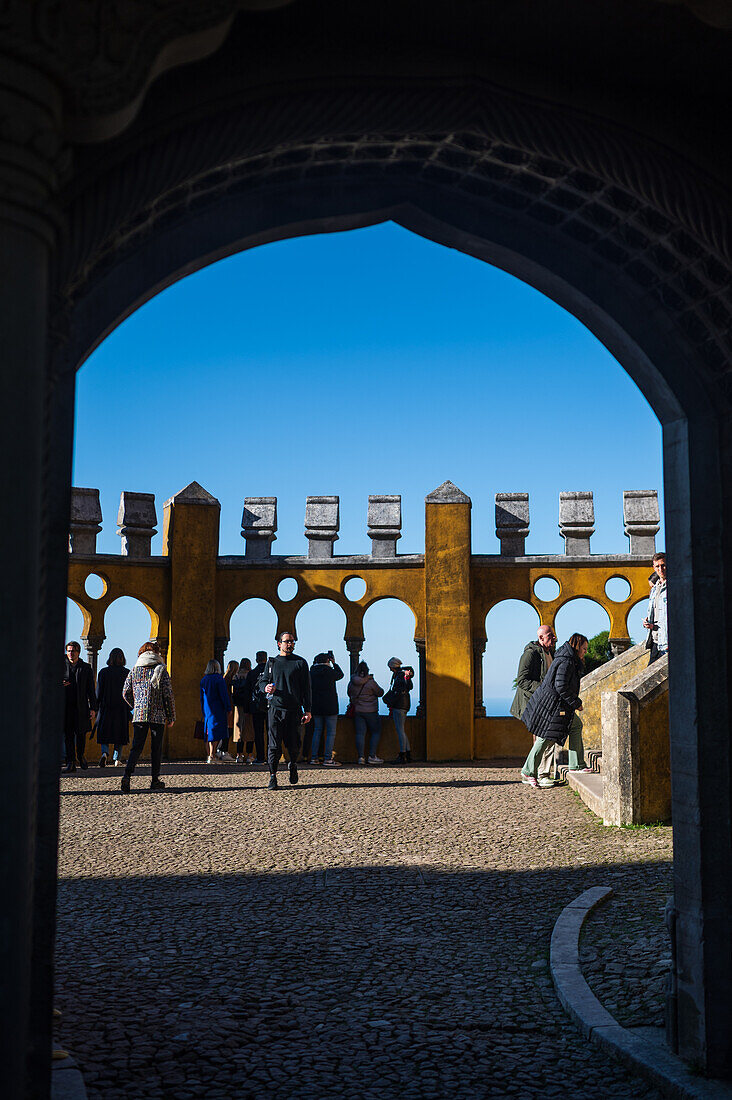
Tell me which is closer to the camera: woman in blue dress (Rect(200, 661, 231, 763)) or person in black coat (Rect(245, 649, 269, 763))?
woman in blue dress (Rect(200, 661, 231, 763))

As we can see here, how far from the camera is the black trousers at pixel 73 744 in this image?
13.3 meters

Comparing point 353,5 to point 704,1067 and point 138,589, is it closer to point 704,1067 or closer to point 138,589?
point 704,1067

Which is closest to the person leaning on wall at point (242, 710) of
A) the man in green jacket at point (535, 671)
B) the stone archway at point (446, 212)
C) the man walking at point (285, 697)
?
the man walking at point (285, 697)

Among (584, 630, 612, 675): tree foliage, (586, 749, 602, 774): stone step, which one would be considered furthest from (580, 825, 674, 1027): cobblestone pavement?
(584, 630, 612, 675): tree foliage

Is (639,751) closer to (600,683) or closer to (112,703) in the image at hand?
(600,683)

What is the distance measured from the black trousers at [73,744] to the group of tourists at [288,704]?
18 mm

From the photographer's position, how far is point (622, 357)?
3.93 meters

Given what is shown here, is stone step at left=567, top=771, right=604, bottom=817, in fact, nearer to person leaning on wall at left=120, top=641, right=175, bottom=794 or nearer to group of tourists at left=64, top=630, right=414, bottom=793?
group of tourists at left=64, top=630, right=414, bottom=793

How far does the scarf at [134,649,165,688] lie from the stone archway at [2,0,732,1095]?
817 centimetres

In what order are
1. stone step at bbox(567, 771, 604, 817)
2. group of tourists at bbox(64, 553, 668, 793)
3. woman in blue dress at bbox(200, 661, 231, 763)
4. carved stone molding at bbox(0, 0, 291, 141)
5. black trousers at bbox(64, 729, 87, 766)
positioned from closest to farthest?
carved stone molding at bbox(0, 0, 291, 141), stone step at bbox(567, 771, 604, 817), group of tourists at bbox(64, 553, 668, 793), black trousers at bbox(64, 729, 87, 766), woman in blue dress at bbox(200, 661, 231, 763)

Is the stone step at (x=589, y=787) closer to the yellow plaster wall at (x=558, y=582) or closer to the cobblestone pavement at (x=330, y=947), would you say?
the cobblestone pavement at (x=330, y=947)

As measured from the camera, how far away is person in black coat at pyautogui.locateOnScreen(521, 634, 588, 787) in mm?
10320

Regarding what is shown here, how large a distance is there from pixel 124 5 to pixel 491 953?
4.52 meters

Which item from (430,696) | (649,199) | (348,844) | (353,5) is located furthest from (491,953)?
(430,696)
